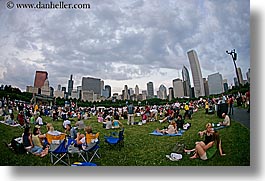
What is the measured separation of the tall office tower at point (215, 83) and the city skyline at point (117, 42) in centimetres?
9

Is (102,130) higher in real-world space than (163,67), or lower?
lower

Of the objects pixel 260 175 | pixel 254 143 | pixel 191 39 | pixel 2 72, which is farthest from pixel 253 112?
pixel 2 72

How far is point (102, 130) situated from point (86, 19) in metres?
2.08

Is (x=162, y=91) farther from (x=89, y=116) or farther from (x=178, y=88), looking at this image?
(x=89, y=116)

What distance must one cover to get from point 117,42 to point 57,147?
2211 mm

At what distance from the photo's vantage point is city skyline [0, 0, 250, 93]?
216 inches

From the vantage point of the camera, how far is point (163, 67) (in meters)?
5.63

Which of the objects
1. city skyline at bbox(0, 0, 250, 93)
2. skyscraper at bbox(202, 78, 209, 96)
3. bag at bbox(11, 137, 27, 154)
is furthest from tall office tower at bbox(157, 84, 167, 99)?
bag at bbox(11, 137, 27, 154)

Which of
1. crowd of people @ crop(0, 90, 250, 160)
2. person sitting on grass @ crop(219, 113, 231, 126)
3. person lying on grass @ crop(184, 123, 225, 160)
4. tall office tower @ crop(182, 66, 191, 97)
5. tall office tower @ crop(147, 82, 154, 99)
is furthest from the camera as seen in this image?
tall office tower @ crop(147, 82, 154, 99)

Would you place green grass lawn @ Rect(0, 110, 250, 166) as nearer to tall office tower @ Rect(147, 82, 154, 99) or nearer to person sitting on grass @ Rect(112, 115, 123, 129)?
person sitting on grass @ Rect(112, 115, 123, 129)

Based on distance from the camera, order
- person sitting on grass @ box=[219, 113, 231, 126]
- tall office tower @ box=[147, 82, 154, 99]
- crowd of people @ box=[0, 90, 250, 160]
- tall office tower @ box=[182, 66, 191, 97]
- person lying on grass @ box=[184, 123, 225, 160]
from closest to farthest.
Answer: person lying on grass @ box=[184, 123, 225, 160]
person sitting on grass @ box=[219, 113, 231, 126]
crowd of people @ box=[0, 90, 250, 160]
tall office tower @ box=[182, 66, 191, 97]
tall office tower @ box=[147, 82, 154, 99]

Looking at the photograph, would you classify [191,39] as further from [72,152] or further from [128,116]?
[72,152]

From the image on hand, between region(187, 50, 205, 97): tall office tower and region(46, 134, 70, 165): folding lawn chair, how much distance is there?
103 inches

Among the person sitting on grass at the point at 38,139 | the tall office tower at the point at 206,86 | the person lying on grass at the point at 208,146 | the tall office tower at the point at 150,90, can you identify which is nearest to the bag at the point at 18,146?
the person sitting on grass at the point at 38,139
